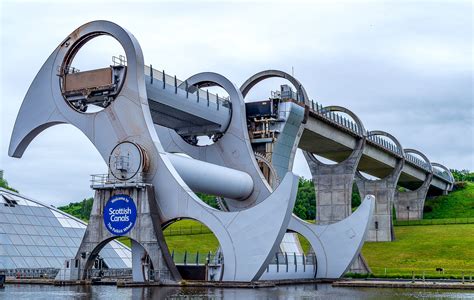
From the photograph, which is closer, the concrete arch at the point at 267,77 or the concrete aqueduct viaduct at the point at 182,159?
the concrete aqueduct viaduct at the point at 182,159

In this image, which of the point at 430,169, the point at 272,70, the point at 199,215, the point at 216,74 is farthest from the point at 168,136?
the point at 430,169

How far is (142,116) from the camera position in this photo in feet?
127

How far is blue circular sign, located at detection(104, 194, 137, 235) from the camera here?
38062 mm

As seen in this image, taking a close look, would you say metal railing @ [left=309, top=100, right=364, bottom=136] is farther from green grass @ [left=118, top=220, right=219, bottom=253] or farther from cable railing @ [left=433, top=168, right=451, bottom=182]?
cable railing @ [left=433, top=168, right=451, bottom=182]

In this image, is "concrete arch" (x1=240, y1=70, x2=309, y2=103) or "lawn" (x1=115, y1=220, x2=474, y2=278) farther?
"lawn" (x1=115, y1=220, x2=474, y2=278)

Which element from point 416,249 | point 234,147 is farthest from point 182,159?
point 416,249

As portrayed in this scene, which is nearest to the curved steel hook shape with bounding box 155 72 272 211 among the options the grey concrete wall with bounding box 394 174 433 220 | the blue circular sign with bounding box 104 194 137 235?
the blue circular sign with bounding box 104 194 137 235

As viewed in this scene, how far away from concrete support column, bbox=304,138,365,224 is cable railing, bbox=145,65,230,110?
23936mm

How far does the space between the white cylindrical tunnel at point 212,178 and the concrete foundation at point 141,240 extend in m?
2.80

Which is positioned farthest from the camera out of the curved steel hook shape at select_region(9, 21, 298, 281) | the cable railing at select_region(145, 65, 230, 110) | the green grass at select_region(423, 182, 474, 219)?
the green grass at select_region(423, 182, 474, 219)

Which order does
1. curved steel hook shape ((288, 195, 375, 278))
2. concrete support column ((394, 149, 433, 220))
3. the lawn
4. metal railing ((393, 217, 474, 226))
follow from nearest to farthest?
curved steel hook shape ((288, 195, 375, 278)) → the lawn → metal railing ((393, 217, 474, 226)) → concrete support column ((394, 149, 433, 220))

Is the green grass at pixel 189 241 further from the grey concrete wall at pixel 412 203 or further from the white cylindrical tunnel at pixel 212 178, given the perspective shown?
the grey concrete wall at pixel 412 203

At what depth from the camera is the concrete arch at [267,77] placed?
53.9 meters

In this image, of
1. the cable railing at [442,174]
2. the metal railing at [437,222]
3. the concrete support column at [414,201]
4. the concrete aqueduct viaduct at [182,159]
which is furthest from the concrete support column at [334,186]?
the cable railing at [442,174]
